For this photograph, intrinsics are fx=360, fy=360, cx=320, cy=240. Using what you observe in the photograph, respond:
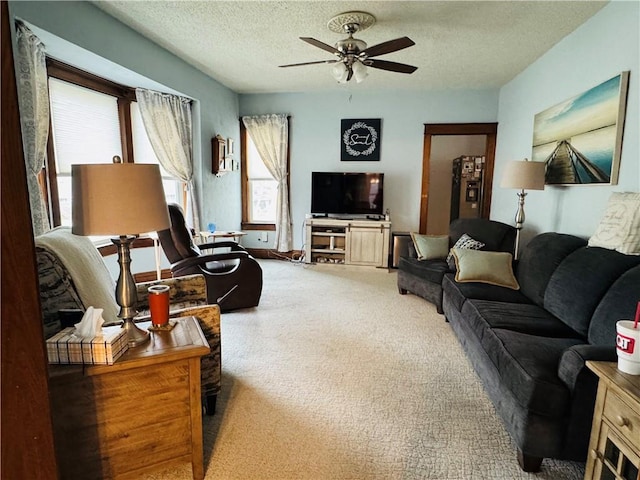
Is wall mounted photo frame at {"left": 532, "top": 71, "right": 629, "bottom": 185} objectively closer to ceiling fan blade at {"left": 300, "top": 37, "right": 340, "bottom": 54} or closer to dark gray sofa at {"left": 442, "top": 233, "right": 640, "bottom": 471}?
dark gray sofa at {"left": 442, "top": 233, "right": 640, "bottom": 471}

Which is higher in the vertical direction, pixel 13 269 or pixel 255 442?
pixel 13 269

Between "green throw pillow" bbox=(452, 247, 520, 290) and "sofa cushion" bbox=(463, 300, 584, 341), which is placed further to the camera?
"green throw pillow" bbox=(452, 247, 520, 290)

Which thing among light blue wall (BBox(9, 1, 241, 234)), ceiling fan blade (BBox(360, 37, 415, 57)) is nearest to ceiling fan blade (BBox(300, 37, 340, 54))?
ceiling fan blade (BBox(360, 37, 415, 57))

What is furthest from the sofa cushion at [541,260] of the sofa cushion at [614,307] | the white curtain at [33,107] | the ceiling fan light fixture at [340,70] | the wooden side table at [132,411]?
the white curtain at [33,107]

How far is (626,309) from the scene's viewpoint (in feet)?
5.82

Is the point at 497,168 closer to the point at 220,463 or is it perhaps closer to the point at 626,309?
the point at 626,309

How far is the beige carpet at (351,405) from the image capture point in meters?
1.65

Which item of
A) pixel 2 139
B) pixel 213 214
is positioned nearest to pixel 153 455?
pixel 2 139

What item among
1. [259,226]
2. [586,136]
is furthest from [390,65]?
[259,226]

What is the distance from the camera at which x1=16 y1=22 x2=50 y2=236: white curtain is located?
2.47 metres

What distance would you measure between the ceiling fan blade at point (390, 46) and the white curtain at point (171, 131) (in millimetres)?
2485

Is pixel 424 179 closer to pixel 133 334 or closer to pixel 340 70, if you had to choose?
pixel 340 70

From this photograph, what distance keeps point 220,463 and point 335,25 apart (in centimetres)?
325

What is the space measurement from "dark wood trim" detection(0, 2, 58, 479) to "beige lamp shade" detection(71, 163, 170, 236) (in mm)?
314
